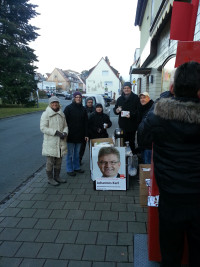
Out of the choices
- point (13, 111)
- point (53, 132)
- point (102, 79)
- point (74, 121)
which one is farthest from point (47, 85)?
point (53, 132)

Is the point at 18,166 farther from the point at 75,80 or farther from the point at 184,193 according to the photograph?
the point at 75,80

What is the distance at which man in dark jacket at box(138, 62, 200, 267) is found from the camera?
4.73 feet

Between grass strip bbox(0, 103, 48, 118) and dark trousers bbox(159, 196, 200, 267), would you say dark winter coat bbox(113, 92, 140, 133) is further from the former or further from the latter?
grass strip bbox(0, 103, 48, 118)

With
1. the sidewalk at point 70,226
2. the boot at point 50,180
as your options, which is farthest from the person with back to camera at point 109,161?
the boot at point 50,180

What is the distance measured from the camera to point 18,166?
5.80 metres

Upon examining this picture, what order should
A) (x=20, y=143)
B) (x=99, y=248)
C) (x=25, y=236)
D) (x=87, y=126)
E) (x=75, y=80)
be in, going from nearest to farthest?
(x=99, y=248)
(x=25, y=236)
(x=87, y=126)
(x=20, y=143)
(x=75, y=80)

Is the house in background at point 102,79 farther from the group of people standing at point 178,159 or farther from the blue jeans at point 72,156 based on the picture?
the group of people standing at point 178,159

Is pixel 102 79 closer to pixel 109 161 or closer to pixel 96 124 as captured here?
pixel 96 124

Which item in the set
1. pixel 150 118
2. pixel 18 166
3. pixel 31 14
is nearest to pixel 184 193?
pixel 150 118

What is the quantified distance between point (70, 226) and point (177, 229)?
1845mm

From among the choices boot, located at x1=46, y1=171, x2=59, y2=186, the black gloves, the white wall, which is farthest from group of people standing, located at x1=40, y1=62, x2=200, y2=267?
the white wall

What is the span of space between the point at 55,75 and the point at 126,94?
7650 cm

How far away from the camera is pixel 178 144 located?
1.50 m

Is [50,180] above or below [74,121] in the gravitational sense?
below
